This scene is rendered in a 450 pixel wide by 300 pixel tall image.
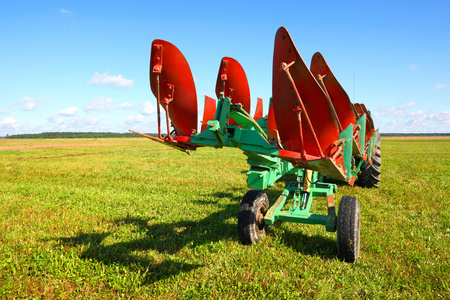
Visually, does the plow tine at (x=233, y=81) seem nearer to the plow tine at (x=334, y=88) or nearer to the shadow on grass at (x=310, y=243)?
the plow tine at (x=334, y=88)

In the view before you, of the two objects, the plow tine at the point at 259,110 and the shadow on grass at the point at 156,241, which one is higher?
the plow tine at the point at 259,110

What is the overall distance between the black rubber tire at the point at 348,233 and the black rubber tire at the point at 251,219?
3.97ft

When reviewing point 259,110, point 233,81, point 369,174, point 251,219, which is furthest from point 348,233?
point 369,174

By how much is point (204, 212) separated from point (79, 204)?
10.0 feet

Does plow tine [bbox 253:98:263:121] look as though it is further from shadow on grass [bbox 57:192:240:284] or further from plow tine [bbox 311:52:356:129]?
shadow on grass [bbox 57:192:240:284]

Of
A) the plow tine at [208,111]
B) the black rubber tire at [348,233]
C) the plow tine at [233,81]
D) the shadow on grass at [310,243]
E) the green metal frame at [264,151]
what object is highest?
the plow tine at [233,81]

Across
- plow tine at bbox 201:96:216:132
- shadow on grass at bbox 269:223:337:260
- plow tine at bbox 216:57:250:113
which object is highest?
plow tine at bbox 216:57:250:113

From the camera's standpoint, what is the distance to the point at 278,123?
2.88 meters

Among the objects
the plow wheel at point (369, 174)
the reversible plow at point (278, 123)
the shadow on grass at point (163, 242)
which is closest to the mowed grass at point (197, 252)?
the shadow on grass at point (163, 242)

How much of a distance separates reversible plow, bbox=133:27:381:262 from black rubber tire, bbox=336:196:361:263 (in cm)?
1

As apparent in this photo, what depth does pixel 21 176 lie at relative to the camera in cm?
1073

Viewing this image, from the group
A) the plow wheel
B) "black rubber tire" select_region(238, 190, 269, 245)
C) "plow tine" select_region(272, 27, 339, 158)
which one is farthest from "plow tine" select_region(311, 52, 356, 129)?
the plow wheel

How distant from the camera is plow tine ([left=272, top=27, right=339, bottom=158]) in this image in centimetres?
256

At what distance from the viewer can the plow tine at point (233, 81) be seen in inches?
162
